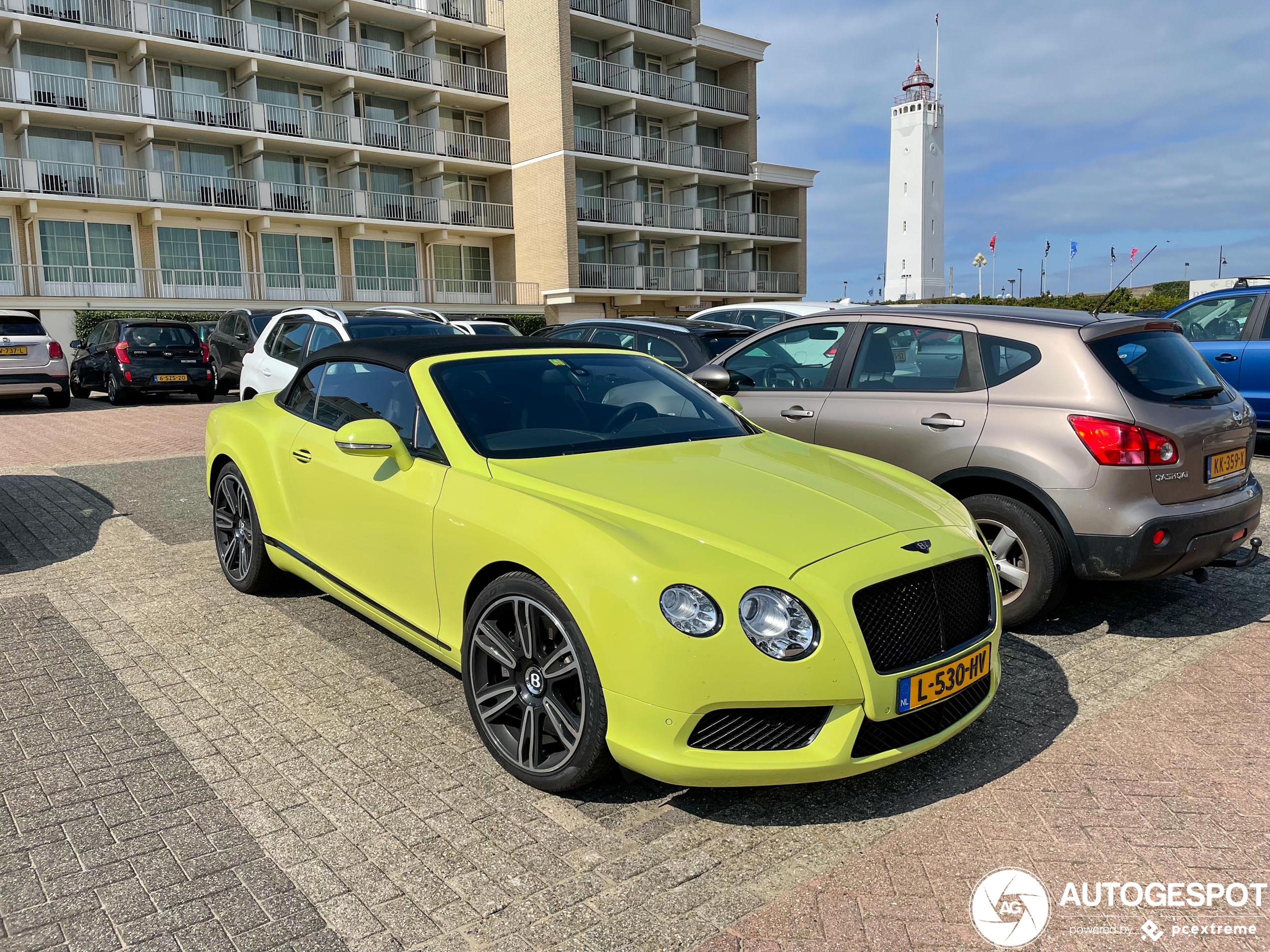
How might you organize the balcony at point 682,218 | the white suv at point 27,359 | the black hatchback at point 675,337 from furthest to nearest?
the balcony at point 682,218
the white suv at point 27,359
the black hatchback at point 675,337

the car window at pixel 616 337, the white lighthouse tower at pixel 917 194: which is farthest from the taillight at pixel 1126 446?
the white lighthouse tower at pixel 917 194

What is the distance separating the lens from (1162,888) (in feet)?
9.02

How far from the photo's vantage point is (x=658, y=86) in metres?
39.2

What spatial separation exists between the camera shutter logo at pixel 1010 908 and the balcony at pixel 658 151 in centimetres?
3590

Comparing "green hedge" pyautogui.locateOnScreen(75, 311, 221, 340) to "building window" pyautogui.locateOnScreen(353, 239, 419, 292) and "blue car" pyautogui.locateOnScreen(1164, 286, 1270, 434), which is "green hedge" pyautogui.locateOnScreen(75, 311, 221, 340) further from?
"blue car" pyautogui.locateOnScreen(1164, 286, 1270, 434)

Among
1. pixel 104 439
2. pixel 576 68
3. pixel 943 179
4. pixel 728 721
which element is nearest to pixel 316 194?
pixel 576 68

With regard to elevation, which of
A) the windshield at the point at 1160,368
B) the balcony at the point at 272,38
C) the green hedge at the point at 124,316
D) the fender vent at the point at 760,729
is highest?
the balcony at the point at 272,38

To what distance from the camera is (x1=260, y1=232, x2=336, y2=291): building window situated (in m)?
32.4

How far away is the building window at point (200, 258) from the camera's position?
30.1m

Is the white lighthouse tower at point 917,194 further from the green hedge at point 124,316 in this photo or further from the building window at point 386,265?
the green hedge at point 124,316

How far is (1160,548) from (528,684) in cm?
314

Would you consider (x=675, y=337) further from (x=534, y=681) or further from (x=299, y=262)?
(x=299, y=262)

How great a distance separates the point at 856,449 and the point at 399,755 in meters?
3.23

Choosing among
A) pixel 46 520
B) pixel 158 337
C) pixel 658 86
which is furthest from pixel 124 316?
pixel 46 520
